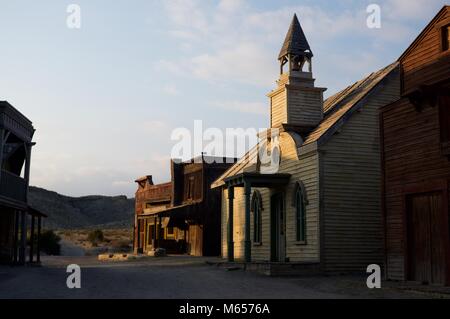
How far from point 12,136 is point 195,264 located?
9951 mm

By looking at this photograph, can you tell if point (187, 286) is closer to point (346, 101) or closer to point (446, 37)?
point (446, 37)

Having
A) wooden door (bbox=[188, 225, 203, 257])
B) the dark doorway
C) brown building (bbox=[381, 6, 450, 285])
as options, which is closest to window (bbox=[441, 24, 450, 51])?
brown building (bbox=[381, 6, 450, 285])

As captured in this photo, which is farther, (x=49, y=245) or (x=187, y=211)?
(x=49, y=245)

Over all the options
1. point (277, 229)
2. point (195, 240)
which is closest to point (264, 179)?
point (277, 229)

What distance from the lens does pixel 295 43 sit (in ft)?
84.8

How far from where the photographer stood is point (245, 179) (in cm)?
2334

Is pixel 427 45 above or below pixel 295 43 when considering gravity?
below

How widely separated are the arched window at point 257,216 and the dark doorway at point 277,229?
4.00 feet

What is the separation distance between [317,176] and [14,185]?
42.4ft

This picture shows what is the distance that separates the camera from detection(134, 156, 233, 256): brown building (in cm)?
3625

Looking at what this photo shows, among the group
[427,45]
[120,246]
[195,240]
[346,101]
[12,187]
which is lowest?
[120,246]

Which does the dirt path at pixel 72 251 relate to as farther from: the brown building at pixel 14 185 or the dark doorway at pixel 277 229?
the dark doorway at pixel 277 229

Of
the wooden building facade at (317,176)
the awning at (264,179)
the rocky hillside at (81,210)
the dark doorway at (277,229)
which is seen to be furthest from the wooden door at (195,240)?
the rocky hillside at (81,210)

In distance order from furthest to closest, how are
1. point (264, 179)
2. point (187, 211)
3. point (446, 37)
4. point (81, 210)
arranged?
point (81, 210)
point (187, 211)
point (264, 179)
point (446, 37)
